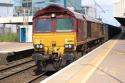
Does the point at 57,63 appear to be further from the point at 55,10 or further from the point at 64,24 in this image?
the point at 55,10

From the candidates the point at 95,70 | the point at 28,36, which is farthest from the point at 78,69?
the point at 28,36

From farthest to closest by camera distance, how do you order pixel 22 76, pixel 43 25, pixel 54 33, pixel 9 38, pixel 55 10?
1. pixel 9 38
2. pixel 43 25
3. pixel 55 10
4. pixel 54 33
5. pixel 22 76

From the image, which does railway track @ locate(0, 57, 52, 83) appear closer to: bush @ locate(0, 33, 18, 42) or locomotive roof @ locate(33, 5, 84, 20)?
locomotive roof @ locate(33, 5, 84, 20)

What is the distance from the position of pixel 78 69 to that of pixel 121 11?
47714 mm

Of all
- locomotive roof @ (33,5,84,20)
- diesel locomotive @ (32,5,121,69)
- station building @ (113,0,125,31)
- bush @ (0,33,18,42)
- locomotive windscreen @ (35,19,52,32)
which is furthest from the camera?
station building @ (113,0,125,31)

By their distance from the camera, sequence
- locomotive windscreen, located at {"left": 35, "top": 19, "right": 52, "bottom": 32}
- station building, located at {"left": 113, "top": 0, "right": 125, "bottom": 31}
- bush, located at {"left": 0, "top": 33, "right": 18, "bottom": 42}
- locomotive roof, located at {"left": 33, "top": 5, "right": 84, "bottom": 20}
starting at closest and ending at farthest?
locomotive roof, located at {"left": 33, "top": 5, "right": 84, "bottom": 20}, locomotive windscreen, located at {"left": 35, "top": 19, "right": 52, "bottom": 32}, bush, located at {"left": 0, "top": 33, "right": 18, "bottom": 42}, station building, located at {"left": 113, "top": 0, "right": 125, "bottom": 31}

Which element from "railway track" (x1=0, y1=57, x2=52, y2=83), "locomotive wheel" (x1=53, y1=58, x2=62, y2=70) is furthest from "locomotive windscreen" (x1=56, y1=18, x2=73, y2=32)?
"railway track" (x1=0, y1=57, x2=52, y2=83)

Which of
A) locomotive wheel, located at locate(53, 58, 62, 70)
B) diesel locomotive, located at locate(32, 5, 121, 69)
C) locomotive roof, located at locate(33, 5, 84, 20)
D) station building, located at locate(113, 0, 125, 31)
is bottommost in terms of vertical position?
locomotive wheel, located at locate(53, 58, 62, 70)

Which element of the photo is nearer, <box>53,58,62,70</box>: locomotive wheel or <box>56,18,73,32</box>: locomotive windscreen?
<box>53,58,62,70</box>: locomotive wheel

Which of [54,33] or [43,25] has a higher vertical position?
[43,25]

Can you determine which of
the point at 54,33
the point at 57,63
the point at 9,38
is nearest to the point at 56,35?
the point at 54,33

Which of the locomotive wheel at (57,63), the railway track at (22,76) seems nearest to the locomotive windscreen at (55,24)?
the locomotive wheel at (57,63)

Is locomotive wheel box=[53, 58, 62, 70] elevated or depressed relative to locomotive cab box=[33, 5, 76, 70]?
depressed

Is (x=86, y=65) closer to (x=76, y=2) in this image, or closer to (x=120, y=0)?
(x=120, y=0)
